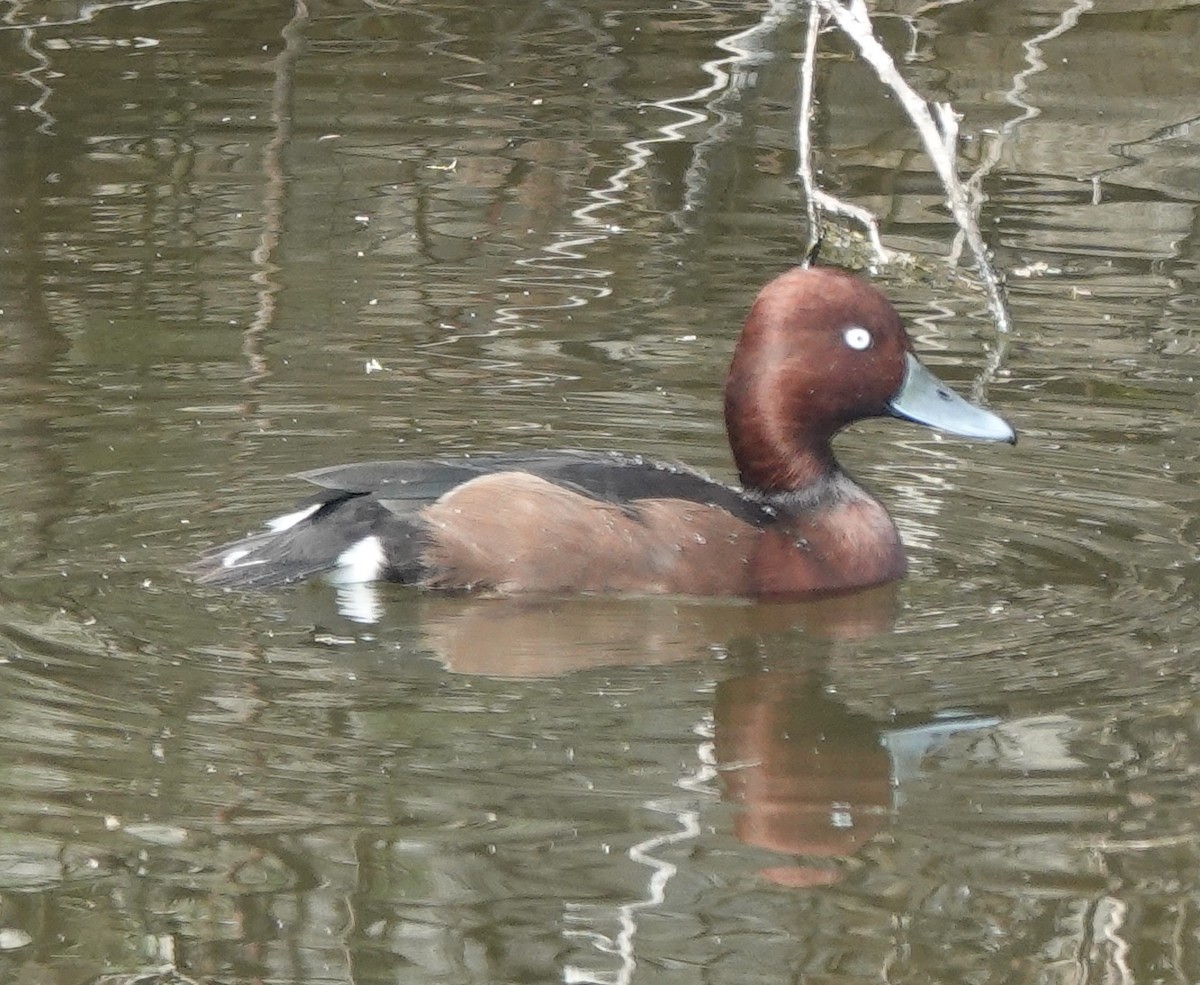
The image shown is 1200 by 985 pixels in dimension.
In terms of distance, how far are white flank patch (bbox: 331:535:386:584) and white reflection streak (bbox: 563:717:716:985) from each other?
1353mm

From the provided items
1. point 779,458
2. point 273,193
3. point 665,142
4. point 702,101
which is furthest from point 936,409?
point 702,101

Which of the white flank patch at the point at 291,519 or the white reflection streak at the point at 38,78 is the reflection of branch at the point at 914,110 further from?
the white reflection streak at the point at 38,78

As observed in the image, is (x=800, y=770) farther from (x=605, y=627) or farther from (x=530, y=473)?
(x=530, y=473)

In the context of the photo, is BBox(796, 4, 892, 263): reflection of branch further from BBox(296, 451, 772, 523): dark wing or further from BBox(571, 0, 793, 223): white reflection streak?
BBox(571, 0, 793, 223): white reflection streak

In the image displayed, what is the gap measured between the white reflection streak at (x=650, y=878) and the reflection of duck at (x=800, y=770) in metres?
0.05

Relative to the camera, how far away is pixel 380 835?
484cm

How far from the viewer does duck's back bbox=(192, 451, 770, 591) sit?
644 centimetres

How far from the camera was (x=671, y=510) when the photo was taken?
6.48 metres

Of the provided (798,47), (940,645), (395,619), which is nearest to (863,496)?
(940,645)

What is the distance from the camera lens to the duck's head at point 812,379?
682cm

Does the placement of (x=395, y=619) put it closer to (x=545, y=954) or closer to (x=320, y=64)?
(x=545, y=954)

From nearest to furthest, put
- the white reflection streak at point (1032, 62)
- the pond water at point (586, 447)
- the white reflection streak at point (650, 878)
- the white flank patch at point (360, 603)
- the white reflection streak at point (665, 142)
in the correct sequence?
1. the white reflection streak at point (650, 878)
2. the pond water at point (586, 447)
3. the white flank patch at point (360, 603)
4. the white reflection streak at point (665, 142)
5. the white reflection streak at point (1032, 62)

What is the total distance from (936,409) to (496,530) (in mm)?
1405

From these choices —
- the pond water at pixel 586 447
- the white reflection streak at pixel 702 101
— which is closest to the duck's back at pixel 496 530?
the pond water at pixel 586 447
